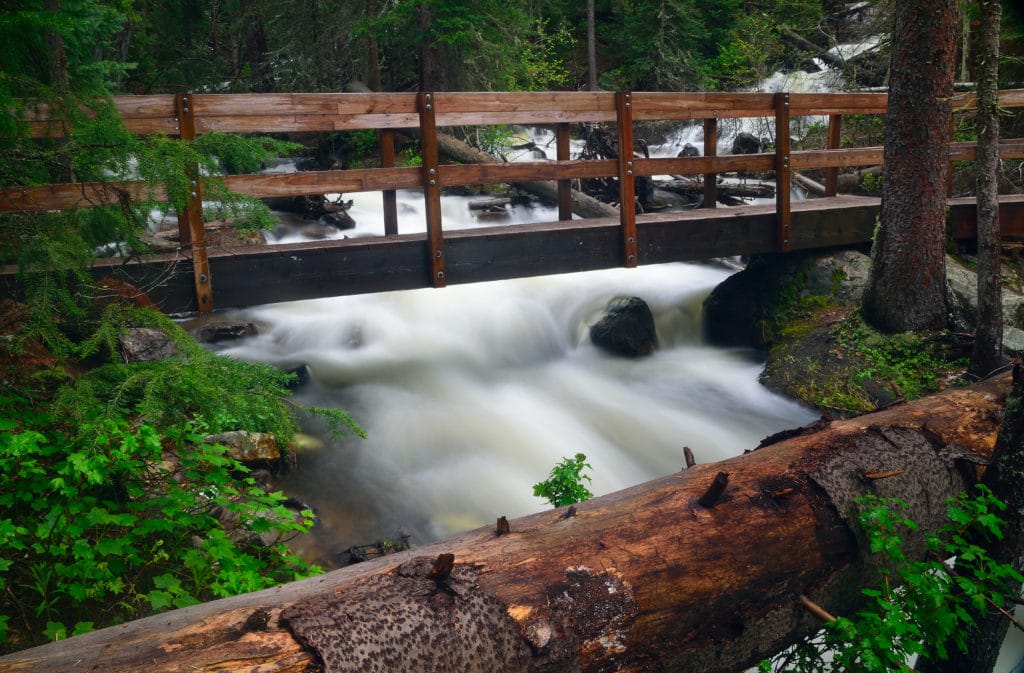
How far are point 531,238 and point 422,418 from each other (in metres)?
2.10

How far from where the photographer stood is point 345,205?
13.3 m

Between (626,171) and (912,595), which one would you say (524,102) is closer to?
(626,171)

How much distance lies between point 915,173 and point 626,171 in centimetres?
291

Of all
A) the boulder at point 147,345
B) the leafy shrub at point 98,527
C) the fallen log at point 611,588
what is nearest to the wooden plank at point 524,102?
the boulder at point 147,345

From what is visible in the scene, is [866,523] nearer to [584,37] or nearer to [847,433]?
[847,433]

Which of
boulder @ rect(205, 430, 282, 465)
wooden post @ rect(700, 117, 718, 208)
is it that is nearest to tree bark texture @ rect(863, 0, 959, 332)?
wooden post @ rect(700, 117, 718, 208)

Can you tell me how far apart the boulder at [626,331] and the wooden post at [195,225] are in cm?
496

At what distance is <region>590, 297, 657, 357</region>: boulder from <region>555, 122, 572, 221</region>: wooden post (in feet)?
6.13

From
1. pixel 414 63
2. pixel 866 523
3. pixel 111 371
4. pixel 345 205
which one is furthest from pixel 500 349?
pixel 414 63

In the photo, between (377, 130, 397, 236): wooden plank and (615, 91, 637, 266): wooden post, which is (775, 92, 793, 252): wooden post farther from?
(377, 130, 397, 236): wooden plank

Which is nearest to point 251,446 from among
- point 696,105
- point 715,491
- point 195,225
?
point 195,225

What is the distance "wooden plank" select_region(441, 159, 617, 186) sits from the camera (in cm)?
696

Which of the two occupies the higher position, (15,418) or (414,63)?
(414,63)

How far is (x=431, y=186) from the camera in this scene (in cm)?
689
